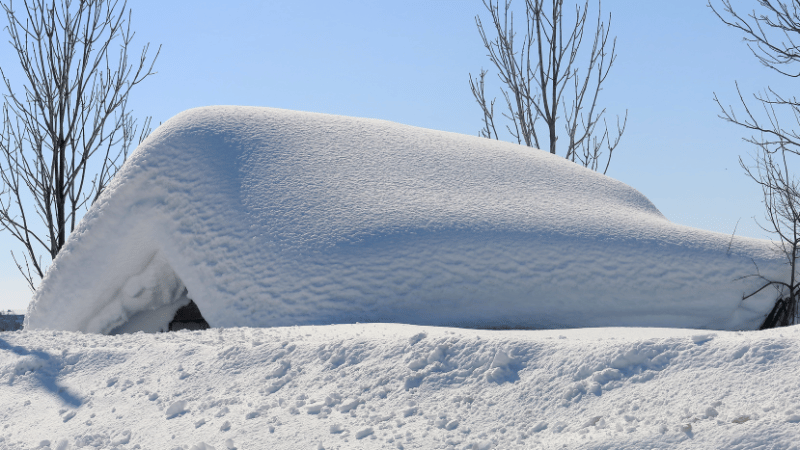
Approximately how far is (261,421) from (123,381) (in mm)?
1013

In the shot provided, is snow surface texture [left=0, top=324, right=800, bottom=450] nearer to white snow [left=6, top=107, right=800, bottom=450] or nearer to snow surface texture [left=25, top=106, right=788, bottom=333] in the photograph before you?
white snow [left=6, top=107, right=800, bottom=450]

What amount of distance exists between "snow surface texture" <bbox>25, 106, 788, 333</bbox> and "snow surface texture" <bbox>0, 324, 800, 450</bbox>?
88 cm

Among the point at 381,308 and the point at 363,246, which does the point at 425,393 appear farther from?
the point at 363,246

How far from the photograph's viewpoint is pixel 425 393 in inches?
103

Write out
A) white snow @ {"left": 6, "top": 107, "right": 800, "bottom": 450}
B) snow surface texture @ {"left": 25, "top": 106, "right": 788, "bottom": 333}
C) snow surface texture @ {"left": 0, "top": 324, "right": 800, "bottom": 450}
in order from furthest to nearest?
1. snow surface texture @ {"left": 25, "top": 106, "right": 788, "bottom": 333}
2. white snow @ {"left": 6, "top": 107, "right": 800, "bottom": 450}
3. snow surface texture @ {"left": 0, "top": 324, "right": 800, "bottom": 450}

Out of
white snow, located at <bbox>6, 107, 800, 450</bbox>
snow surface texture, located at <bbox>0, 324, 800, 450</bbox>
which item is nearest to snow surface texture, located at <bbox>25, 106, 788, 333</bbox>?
white snow, located at <bbox>6, 107, 800, 450</bbox>

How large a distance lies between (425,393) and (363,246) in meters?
1.79

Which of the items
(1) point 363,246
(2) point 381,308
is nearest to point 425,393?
(2) point 381,308

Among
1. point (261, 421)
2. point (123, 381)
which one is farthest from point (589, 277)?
point (123, 381)

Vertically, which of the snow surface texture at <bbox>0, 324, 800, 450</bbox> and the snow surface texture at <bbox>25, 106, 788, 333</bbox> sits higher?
the snow surface texture at <bbox>25, 106, 788, 333</bbox>

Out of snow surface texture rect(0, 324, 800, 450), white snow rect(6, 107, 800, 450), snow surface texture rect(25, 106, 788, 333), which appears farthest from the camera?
snow surface texture rect(25, 106, 788, 333)

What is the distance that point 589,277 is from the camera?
4355 mm

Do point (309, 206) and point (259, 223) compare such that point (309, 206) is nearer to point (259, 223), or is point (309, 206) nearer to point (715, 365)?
point (259, 223)

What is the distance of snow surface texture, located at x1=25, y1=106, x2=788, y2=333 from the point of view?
4203 millimetres
